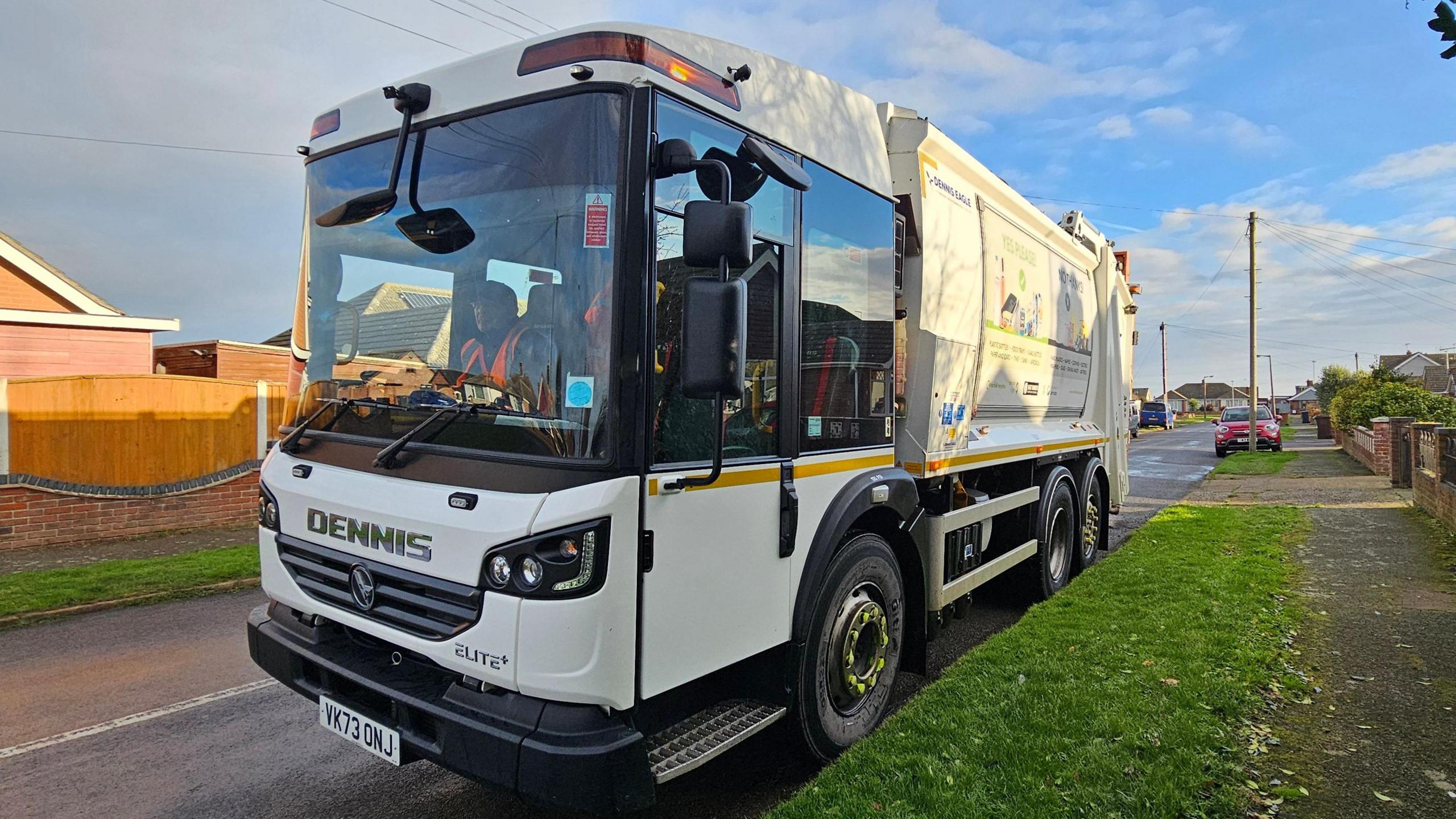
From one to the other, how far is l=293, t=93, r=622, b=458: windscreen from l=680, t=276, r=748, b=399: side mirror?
0.86 feet

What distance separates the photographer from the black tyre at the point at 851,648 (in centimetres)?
346

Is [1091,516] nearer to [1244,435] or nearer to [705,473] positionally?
[705,473]

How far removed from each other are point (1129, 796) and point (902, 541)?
1.53 m

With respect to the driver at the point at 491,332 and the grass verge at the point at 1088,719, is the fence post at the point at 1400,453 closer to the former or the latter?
the grass verge at the point at 1088,719

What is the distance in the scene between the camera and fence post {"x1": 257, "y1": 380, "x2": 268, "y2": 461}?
39.4 ft

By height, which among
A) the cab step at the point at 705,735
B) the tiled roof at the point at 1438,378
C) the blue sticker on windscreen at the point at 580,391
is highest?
the tiled roof at the point at 1438,378

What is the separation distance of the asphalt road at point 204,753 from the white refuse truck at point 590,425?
52 cm

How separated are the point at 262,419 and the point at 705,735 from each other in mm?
11594

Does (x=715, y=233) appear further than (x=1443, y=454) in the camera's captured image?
No

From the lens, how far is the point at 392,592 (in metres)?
2.81

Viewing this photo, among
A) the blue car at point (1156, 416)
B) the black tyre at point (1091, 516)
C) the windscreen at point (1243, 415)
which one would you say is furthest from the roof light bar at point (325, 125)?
the blue car at point (1156, 416)

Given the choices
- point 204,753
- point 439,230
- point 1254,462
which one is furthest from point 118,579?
point 1254,462

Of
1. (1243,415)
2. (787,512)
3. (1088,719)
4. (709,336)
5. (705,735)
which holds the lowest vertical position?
(1088,719)

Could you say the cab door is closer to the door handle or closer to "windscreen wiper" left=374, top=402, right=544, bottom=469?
the door handle
